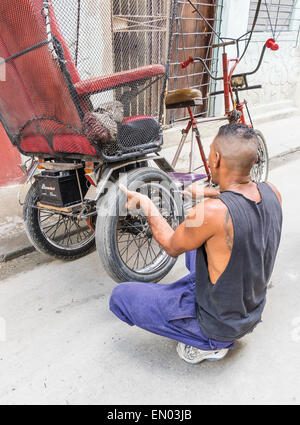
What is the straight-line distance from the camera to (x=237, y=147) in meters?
1.48

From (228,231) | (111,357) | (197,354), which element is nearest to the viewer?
(228,231)

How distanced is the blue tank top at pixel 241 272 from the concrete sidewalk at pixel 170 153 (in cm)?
203

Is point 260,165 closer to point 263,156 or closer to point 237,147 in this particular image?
point 263,156

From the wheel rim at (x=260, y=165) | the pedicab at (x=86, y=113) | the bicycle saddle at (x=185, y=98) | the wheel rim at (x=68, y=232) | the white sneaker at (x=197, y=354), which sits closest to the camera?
the white sneaker at (x=197, y=354)

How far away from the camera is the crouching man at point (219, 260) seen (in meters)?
1.48

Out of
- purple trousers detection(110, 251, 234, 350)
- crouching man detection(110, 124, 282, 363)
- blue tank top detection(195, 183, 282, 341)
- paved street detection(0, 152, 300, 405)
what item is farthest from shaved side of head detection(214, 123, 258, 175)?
paved street detection(0, 152, 300, 405)

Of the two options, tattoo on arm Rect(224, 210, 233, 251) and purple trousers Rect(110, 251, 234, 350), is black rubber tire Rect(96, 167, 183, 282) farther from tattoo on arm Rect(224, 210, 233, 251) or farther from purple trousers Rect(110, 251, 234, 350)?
tattoo on arm Rect(224, 210, 233, 251)

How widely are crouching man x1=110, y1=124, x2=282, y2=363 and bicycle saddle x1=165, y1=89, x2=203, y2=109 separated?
182cm

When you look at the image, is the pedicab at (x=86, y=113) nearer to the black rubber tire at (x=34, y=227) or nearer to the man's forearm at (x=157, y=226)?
the black rubber tire at (x=34, y=227)

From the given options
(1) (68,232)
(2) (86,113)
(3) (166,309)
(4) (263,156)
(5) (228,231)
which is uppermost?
(2) (86,113)

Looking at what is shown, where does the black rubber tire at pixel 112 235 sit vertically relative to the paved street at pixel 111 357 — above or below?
above

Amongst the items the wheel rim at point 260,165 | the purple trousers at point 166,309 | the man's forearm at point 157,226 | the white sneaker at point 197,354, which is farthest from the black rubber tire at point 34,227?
the wheel rim at point 260,165

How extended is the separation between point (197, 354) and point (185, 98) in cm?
Answer: 246

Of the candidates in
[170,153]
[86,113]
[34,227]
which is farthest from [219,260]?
[170,153]
